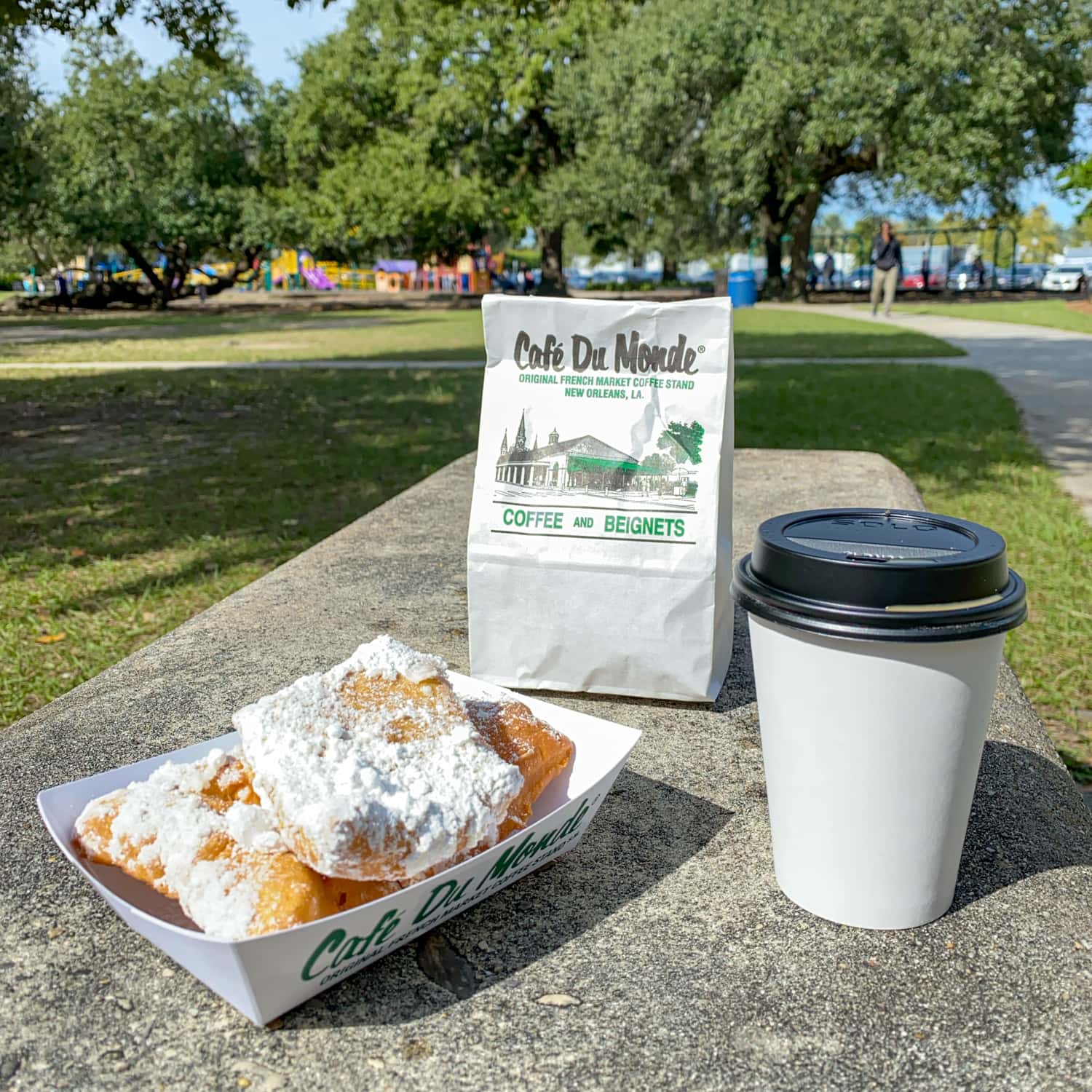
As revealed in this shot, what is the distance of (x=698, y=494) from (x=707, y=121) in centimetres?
2908

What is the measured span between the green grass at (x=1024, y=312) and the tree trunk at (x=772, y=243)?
4.23 m

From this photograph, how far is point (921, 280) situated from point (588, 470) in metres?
41.5

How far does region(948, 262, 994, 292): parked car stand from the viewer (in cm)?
3884

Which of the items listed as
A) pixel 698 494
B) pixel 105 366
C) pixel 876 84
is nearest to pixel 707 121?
pixel 876 84

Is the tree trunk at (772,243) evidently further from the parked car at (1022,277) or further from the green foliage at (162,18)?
the green foliage at (162,18)

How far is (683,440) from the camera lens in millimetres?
2332

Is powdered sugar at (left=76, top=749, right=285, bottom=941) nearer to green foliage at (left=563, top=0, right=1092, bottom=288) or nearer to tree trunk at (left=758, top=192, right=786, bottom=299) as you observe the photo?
green foliage at (left=563, top=0, right=1092, bottom=288)

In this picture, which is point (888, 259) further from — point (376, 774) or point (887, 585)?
point (376, 774)

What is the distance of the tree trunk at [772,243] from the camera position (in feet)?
103

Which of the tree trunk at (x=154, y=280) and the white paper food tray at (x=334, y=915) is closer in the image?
the white paper food tray at (x=334, y=915)

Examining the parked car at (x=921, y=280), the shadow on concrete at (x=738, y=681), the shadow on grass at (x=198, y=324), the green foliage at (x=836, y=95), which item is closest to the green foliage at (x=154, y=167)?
the shadow on grass at (x=198, y=324)

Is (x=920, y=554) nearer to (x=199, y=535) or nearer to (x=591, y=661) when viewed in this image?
(x=591, y=661)

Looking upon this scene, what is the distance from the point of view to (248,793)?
1660 millimetres

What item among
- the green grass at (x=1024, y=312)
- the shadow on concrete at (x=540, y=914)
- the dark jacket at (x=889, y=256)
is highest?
the shadow on concrete at (x=540, y=914)
